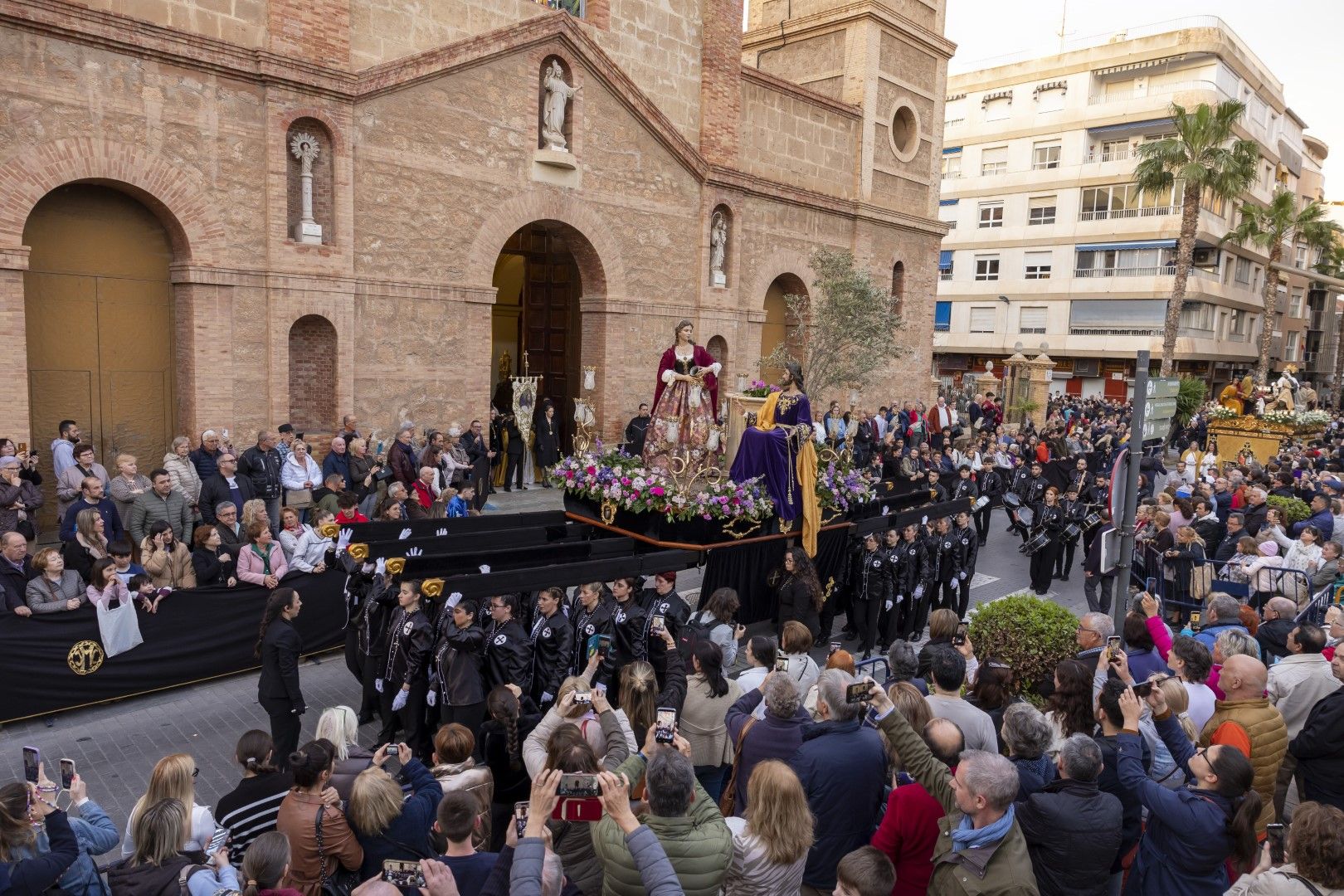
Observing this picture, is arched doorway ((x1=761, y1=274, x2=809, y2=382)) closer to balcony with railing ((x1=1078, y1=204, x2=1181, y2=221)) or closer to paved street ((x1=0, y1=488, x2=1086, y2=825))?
paved street ((x1=0, y1=488, x2=1086, y2=825))

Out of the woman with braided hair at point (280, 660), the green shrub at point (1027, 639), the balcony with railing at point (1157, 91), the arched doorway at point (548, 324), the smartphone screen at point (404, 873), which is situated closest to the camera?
the smartphone screen at point (404, 873)

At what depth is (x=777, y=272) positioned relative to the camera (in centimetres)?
2483

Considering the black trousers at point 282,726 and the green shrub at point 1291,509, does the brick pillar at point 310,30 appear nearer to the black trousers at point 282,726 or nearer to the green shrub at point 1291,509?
the black trousers at point 282,726

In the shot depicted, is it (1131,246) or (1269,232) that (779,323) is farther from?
(1269,232)

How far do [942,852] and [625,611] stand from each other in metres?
4.28

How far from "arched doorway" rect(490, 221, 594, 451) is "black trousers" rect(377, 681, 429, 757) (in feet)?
48.3

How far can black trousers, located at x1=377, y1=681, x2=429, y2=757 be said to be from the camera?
791cm

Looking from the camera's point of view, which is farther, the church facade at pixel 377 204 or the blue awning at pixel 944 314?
the blue awning at pixel 944 314

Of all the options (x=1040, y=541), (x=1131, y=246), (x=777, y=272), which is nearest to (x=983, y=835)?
(x=1040, y=541)

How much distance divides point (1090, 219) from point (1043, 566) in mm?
35162

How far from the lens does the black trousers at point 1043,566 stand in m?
14.7

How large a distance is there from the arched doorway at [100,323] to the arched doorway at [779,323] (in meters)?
15.2

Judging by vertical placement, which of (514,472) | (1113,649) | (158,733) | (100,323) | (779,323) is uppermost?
(779,323)

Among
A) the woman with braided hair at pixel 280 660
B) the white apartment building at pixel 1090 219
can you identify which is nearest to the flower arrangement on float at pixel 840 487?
the woman with braided hair at pixel 280 660
